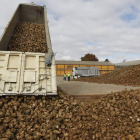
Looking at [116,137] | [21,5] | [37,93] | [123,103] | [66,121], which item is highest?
[21,5]

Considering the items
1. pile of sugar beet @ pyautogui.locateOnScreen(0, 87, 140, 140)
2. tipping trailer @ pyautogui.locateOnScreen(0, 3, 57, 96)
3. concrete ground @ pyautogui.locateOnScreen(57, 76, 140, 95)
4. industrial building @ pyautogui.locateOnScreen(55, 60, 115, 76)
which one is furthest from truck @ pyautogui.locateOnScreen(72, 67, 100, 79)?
pile of sugar beet @ pyautogui.locateOnScreen(0, 87, 140, 140)

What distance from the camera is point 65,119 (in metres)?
3.92

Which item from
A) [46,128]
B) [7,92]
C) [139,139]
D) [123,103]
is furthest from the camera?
[123,103]

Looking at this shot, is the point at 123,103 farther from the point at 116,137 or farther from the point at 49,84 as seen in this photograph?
the point at 49,84

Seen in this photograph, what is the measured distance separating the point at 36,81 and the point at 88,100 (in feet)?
7.87

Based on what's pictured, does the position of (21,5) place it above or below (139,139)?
above

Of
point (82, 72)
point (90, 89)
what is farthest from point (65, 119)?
point (82, 72)

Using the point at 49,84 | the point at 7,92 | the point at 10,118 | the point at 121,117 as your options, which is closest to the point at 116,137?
the point at 121,117

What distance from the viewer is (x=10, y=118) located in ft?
12.1

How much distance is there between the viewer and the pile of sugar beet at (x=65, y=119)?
3.43m

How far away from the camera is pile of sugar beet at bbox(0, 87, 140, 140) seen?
3.43 m

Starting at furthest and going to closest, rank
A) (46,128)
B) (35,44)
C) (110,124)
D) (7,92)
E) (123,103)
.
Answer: (35,44), (123,103), (7,92), (110,124), (46,128)

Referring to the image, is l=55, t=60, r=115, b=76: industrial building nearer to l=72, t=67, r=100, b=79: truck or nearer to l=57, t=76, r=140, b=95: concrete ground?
l=72, t=67, r=100, b=79: truck

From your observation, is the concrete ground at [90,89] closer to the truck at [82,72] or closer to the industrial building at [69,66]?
the truck at [82,72]
